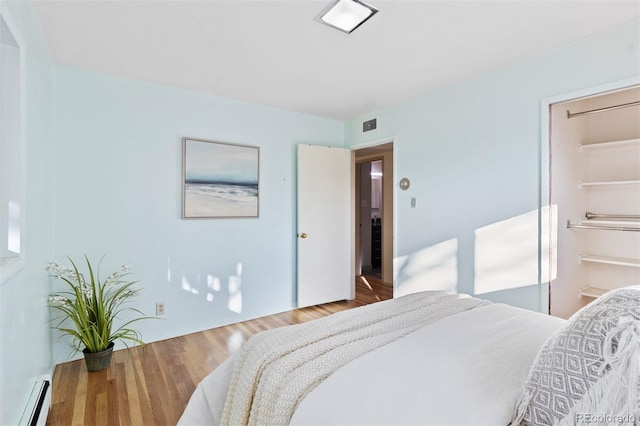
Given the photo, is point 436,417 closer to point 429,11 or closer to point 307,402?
point 307,402

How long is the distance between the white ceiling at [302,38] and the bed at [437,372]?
176 centimetres

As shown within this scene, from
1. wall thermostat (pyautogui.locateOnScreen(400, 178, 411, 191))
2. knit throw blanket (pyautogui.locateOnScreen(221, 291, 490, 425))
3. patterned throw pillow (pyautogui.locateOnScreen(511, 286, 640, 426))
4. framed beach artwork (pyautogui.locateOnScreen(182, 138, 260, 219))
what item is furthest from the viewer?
wall thermostat (pyautogui.locateOnScreen(400, 178, 411, 191))

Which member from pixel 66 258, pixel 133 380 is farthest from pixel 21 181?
pixel 133 380

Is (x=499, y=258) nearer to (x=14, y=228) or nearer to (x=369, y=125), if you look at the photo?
(x=369, y=125)

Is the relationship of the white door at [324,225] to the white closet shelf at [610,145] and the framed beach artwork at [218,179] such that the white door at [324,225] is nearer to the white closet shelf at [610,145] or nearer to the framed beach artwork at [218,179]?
the framed beach artwork at [218,179]

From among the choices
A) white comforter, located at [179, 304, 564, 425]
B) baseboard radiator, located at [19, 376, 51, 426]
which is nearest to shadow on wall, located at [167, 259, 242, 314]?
baseboard radiator, located at [19, 376, 51, 426]

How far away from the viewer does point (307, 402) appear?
997 millimetres

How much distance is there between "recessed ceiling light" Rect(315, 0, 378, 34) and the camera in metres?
1.75

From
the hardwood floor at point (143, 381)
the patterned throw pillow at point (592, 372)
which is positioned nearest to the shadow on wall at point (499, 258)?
the patterned throw pillow at point (592, 372)

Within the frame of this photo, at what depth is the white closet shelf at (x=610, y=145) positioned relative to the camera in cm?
245

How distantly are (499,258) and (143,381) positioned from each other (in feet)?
9.63

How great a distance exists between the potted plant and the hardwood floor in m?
0.15

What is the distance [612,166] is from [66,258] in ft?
15.5

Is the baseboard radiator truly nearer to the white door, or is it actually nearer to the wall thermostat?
the white door
